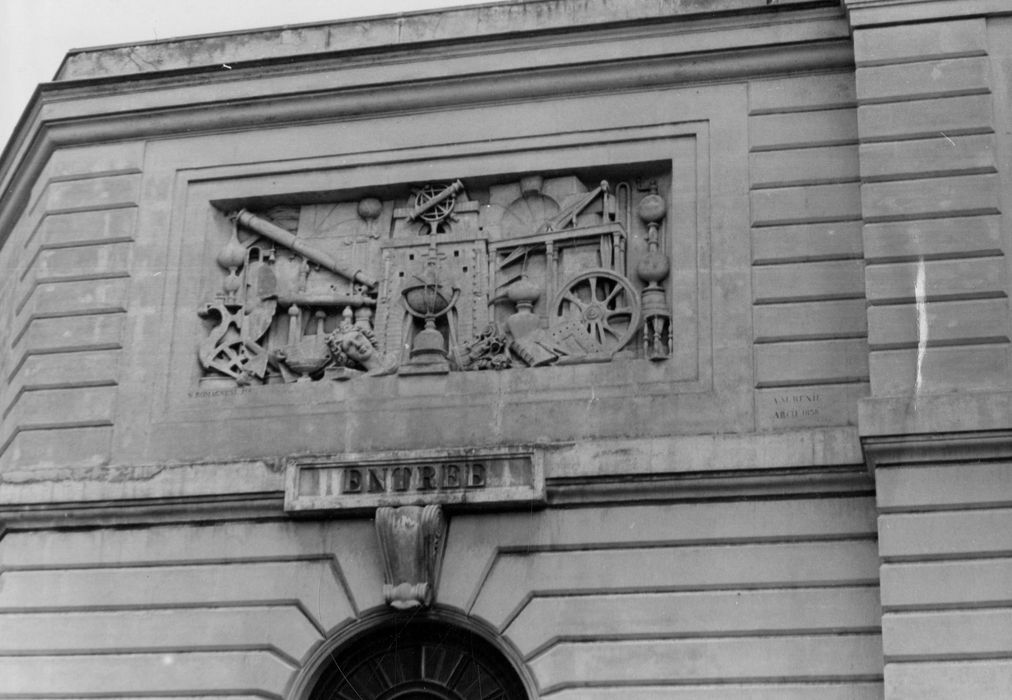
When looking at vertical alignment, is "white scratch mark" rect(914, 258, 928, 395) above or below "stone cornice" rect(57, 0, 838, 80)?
below

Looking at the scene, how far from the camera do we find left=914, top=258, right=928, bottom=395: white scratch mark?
672 inches

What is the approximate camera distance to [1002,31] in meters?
18.4

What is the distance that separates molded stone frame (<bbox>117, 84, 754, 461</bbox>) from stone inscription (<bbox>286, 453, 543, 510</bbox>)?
0.38 metres

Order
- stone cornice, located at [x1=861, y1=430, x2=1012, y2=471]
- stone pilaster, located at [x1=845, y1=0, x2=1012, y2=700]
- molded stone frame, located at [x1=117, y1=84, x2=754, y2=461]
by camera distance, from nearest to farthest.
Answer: stone pilaster, located at [x1=845, y1=0, x2=1012, y2=700] < stone cornice, located at [x1=861, y1=430, x2=1012, y2=471] < molded stone frame, located at [x1=117, y1=84, x2=754, y2=461]

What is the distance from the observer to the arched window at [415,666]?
58.1ft

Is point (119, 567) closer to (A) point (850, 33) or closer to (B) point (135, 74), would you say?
(B) point (135, 74)

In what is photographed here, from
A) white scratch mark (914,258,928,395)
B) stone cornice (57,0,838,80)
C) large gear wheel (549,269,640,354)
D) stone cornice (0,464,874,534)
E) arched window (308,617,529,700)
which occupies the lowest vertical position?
arched window (308,617,529,700)

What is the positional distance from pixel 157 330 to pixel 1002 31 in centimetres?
856

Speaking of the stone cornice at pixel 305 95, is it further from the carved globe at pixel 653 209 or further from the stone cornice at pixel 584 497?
the stone cornice at pixel 584 497

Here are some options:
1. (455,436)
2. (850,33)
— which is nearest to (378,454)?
(455,436)

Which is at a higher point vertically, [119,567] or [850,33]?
[850,33]

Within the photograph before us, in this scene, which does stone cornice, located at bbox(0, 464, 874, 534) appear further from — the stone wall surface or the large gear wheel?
the large gear wheel

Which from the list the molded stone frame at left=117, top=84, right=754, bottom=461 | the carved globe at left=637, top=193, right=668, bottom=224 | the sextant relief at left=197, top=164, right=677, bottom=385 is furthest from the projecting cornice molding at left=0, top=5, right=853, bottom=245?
the carved globe at left=637, top=193, right=668, bottom=224

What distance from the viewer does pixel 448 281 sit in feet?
63.5
